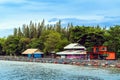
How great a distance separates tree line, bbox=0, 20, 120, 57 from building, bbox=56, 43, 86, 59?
1797 mm

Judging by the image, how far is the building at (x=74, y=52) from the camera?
4281 inches

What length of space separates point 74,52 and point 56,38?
15.4m

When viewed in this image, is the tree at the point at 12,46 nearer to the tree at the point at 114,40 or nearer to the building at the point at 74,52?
the building at the point at 74,52

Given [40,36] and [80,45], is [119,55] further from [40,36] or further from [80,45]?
[40,36]

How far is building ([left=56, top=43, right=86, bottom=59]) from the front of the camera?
108750 millimetres

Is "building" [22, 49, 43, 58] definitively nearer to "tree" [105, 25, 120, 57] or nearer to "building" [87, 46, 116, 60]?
"building" [87, 46, 116, 60]

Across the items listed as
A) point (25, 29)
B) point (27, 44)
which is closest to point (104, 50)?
point (27, 44)

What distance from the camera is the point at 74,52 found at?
11012 centimetres

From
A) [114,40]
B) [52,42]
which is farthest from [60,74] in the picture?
[52,42]

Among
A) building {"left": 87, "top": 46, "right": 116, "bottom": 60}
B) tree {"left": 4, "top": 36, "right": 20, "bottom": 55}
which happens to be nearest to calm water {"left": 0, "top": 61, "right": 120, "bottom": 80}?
building {"left": 87, "top": 46, "right": 116, "bottom": 60}

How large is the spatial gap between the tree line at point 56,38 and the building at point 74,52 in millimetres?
1797

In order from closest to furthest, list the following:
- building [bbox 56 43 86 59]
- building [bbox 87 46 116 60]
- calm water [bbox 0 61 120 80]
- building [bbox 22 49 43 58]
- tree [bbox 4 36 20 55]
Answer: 1. calm water [bbox 0 61 120 80]
2. building [bbox 87 46 116 60]
3. building [bbox 56 43 86 59]
4. building [bbox 22 49 43 58]
5. tree [bbox 4 36 20 55]

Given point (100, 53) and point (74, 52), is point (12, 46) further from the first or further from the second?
point (100, 53)

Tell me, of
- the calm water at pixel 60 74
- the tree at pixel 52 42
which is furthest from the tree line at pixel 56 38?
the calm water at pixel 60 74
